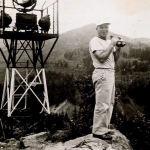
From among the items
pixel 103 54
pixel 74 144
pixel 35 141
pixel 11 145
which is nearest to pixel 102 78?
pixel 103 54

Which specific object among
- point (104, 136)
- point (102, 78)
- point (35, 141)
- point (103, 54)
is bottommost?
point (35, 141)

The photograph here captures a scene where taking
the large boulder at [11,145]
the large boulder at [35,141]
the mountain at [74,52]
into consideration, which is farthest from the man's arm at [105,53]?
the mountain at [74,52]

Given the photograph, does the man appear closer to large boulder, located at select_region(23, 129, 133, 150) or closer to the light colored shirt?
the light colored shirt

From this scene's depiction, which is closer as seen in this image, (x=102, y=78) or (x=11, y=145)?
(x=102, y=78)

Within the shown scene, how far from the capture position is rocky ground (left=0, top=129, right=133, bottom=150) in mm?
6312

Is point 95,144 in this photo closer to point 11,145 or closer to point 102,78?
point 102,78

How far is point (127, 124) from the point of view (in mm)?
9578

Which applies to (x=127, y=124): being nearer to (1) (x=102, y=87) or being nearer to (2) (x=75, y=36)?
(1) (x=102, y=87)

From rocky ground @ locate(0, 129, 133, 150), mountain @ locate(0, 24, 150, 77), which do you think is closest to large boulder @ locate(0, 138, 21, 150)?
rocky ground @ locate(0, 129, 133, 150)

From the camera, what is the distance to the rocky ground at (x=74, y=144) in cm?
631

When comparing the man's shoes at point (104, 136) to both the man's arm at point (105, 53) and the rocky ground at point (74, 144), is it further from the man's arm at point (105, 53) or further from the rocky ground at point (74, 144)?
the man's arm at point (105, 53)

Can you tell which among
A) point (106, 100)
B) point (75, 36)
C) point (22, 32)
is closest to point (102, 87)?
point (106, 100)

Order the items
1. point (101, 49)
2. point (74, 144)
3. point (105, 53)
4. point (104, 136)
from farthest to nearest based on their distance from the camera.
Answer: point (74, 144) → point (104, 136) → point (101, 49) → point (105, 53)

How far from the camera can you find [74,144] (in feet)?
22.5
